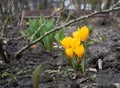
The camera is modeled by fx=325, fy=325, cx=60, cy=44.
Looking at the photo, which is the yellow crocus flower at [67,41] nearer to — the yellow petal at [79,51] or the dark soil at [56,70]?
the yellow petal at [79,51]

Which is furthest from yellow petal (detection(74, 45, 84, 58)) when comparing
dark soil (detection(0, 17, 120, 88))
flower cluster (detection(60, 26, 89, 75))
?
dark soil (detection(0, 17, 120, 88))

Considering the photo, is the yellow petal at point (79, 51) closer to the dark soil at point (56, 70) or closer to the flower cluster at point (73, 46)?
the flower cluster at point (73, 46)

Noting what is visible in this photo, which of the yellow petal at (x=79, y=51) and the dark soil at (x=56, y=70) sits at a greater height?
the yellow petal at (x=79, y=51)

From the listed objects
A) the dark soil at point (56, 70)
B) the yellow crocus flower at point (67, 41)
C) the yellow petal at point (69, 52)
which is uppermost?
the yellow crocus flower at point (67, 41)

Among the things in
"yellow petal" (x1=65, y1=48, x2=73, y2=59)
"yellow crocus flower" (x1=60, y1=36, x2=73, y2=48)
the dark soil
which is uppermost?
"yellow crocus flower" (x1=60, y1=36, x2=73, y2=48)

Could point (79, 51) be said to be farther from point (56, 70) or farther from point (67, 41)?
point (56, 70)

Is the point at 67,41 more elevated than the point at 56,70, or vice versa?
the point at 67,41

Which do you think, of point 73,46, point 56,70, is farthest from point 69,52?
point 56,70

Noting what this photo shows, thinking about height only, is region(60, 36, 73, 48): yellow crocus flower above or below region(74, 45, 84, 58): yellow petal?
above

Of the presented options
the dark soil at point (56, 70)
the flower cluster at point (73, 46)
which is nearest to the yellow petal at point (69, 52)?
the flower cluster at point (73, 46)

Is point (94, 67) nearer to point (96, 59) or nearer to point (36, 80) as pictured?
point (96, 59)

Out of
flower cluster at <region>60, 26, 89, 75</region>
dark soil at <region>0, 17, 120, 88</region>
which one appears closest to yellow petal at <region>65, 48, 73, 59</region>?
flower cluster at <region>60, 26, 89, 75</region>

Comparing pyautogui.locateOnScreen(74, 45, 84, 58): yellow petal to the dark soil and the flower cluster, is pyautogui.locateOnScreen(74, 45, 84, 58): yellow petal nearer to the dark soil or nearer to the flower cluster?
the flower cluster
